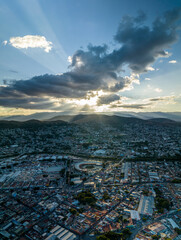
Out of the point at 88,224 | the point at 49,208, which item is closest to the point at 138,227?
the point at 88,224

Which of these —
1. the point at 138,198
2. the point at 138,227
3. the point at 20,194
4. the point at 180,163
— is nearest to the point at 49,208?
the point at 20,194

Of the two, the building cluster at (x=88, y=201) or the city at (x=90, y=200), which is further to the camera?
the building cluster at (x=88, y=201)

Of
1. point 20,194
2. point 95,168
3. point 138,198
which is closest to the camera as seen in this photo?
point 138,198

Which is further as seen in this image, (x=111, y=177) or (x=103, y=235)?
(x=111, y=177)

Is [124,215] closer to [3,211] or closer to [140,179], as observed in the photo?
[140,179]

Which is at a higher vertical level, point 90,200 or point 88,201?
point 90,200

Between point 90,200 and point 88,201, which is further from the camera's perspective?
point 90,200

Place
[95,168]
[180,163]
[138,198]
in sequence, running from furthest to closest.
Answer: [180,163] < [95,168] < [138,198]

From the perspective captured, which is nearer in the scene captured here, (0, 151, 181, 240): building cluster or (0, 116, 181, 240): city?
(0, 116, 181, 240): city

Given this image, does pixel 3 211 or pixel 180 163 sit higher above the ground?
pixel 3 211
